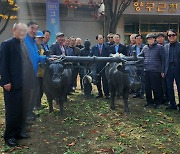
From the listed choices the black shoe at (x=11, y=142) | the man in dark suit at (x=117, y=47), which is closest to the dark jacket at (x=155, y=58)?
the man in dark suit at (x=117, y=47)

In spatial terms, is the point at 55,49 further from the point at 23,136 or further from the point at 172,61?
the point at 23,136

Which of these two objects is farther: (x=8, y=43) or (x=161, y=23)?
(x=161, y=23)

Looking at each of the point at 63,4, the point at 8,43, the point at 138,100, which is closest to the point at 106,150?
the point at 8,43

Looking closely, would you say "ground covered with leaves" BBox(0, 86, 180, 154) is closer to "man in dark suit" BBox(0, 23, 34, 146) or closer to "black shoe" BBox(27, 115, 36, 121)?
"black shoe" BBox(27, 115, 36, 121)

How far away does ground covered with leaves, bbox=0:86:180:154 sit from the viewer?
5.36 m

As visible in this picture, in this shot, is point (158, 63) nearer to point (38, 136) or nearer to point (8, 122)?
point (38, 136)

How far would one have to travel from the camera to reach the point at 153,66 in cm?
795

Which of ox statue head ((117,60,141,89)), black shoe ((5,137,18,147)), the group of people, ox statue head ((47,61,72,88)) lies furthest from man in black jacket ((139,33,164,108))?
black shoe ((5,137,18,147))

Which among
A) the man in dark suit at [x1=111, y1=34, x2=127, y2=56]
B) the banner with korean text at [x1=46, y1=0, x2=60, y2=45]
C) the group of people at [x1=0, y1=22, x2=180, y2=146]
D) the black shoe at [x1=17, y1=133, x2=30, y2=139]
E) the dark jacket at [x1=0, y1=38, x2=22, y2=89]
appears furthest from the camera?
the banner with korean text at [x1=46, y1=0, x2=60, y2=45]

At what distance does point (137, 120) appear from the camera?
6.96 m

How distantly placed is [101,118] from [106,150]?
1.92 metres

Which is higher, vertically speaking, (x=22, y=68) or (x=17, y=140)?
(x=22, y=68)

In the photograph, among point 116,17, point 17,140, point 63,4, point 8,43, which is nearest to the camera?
point 8,43

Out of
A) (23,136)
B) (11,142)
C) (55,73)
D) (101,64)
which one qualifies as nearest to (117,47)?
(101,64)
